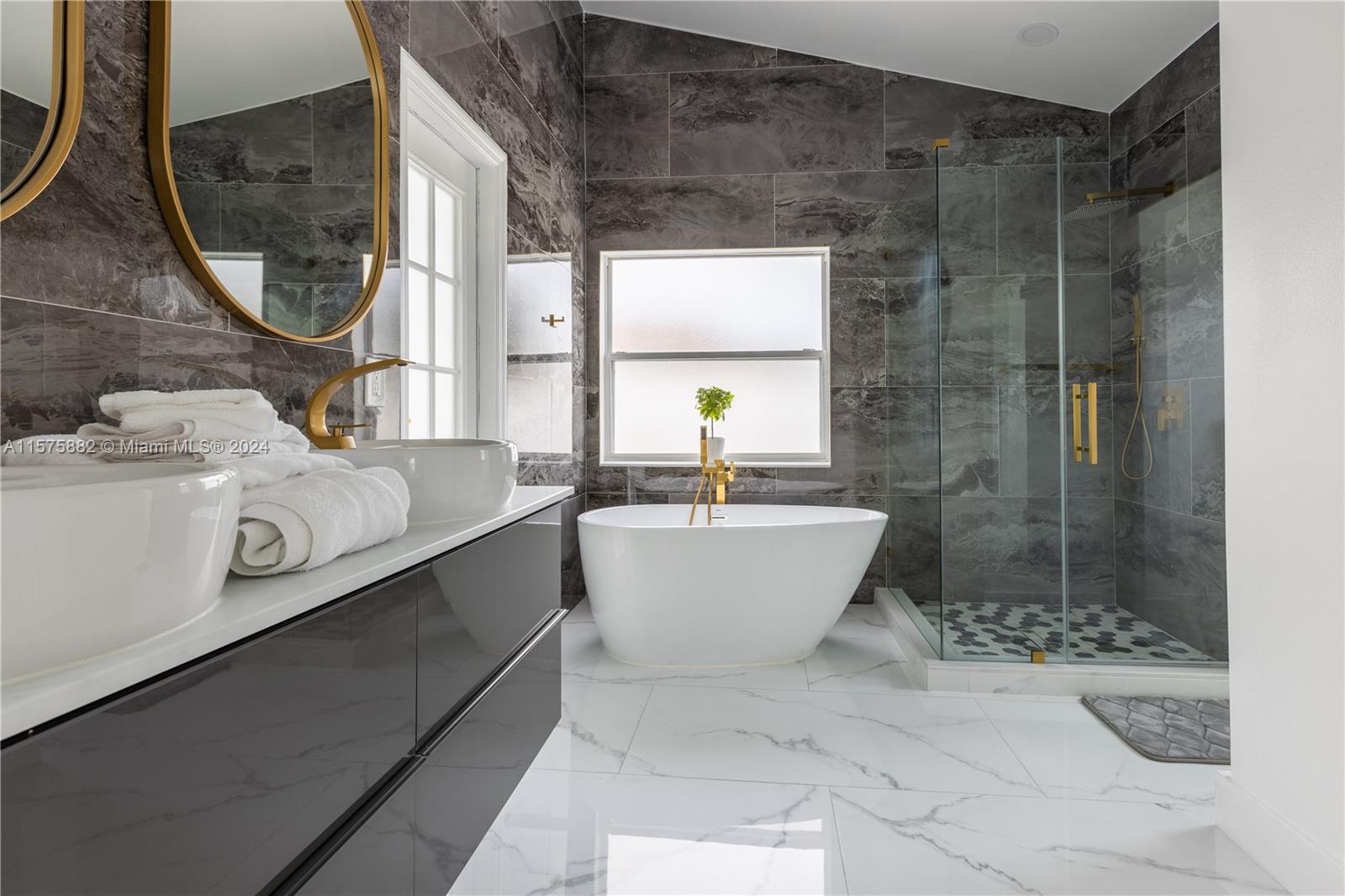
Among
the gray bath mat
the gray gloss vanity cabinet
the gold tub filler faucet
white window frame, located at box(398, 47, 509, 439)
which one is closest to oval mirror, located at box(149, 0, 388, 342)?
the gray gloss vanity cabinet

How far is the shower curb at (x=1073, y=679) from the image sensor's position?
2.53 m

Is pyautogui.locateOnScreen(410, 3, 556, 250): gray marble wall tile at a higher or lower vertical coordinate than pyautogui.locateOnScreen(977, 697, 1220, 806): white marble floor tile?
higher

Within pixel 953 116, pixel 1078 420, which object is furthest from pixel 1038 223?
pixel 953 116

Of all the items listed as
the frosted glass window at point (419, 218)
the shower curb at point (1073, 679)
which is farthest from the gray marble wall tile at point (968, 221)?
the frosted glass window at point (419, 218)

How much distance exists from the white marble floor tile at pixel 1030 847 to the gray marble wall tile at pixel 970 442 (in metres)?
1.18

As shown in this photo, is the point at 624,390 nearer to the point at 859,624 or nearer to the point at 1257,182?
the point at 859,624

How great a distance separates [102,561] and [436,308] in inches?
88.4

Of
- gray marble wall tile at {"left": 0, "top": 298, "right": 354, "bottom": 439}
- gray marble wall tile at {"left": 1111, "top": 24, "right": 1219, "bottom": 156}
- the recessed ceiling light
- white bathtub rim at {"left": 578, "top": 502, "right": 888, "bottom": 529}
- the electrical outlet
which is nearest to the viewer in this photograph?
gray marble wall tile at {"left": 0, "top": 298, "right": 354, "bottom": 439}

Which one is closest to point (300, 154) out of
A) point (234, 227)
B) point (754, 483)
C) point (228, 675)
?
point (234, 227)

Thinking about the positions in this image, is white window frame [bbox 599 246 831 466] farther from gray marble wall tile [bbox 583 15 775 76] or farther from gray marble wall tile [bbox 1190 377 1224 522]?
gray marble wall tile [bbox 1190 377 1224 522]

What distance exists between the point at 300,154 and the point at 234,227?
306 mm

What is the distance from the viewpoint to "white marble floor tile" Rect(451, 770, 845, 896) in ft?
4.95

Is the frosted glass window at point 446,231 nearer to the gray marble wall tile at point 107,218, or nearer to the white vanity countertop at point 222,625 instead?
the gray marble wall tile at point 107,218

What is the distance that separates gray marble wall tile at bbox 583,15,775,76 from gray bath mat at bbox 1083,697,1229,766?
11.4 feet
